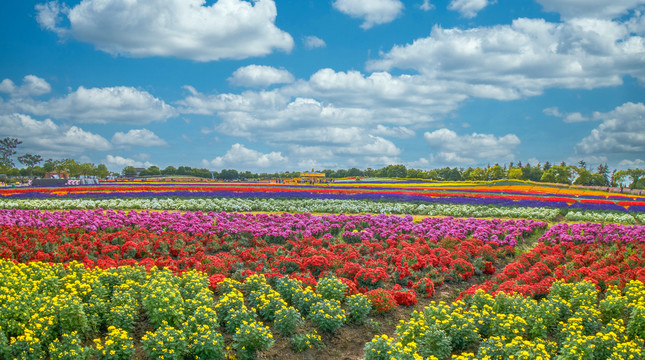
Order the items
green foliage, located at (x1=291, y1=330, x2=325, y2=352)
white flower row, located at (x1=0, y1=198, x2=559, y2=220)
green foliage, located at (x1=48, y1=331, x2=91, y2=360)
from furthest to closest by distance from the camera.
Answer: white flower row, located at (x1=0, y1=198, x2=559, y2=220)
green foliage, located at (x1=291, y1=330, x2=325, y2=352)
green foliage, located at (x1=48, y1=331, x2=91, y2=360)

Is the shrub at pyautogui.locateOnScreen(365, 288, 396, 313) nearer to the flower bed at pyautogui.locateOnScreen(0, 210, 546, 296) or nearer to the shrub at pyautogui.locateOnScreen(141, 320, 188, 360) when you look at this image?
the flower bed at pyautogui.locateOnScreen(0, 210, 546, 296)

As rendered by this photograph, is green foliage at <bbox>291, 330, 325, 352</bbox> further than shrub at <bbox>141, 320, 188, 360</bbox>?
Yes

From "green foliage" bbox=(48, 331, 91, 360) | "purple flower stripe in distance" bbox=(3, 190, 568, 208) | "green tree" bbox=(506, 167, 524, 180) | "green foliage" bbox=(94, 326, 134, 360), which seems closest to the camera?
"green foliage" bbox=(48, 331, 91, 360)

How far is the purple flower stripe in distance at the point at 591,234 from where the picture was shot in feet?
56.3

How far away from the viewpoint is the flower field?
25.0 feet

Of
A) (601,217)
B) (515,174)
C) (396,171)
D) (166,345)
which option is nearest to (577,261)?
(166,345)

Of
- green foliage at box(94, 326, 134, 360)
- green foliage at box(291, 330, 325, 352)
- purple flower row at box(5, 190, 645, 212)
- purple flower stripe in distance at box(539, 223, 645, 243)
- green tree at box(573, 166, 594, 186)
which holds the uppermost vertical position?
green tree at box(573, 166, 594, 186)

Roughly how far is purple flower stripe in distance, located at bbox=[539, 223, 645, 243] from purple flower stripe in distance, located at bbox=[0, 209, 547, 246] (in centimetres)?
113

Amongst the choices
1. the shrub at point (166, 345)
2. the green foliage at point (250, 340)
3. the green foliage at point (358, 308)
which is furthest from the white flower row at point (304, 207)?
the shrub at point (166, 345)

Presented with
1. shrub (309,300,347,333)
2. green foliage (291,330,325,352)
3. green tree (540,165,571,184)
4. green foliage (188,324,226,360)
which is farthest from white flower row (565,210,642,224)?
green tree (540,165,571,184)

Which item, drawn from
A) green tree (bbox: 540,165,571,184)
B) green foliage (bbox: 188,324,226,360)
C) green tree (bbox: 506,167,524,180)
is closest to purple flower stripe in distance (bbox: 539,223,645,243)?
green foliage (bbox: 188,324,226,360)

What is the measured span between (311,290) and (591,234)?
44.2ft

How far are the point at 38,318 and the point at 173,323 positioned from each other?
2326mm

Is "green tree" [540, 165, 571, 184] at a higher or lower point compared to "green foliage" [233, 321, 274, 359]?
higher
